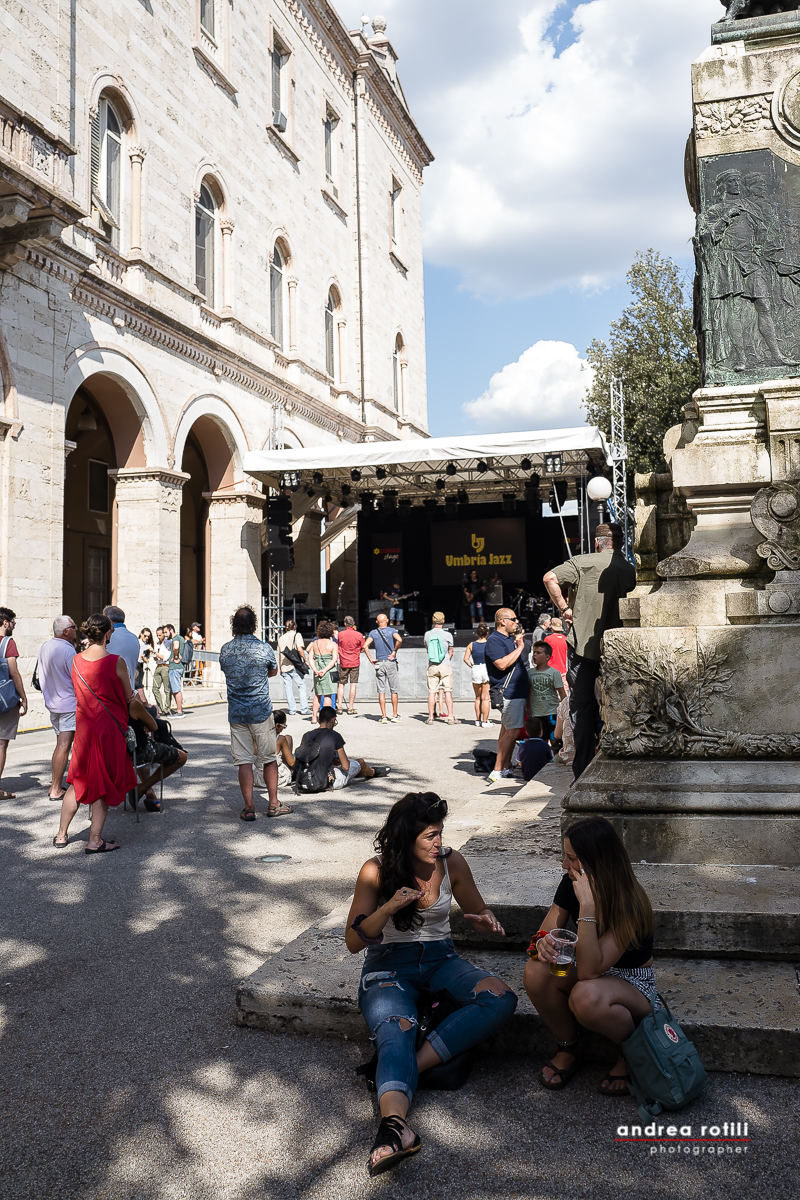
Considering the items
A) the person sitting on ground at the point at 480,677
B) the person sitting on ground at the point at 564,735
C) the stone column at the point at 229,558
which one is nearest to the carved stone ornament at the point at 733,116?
the person sitting on ground at the point at 564,735

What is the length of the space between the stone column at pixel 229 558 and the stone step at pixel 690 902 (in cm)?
1771

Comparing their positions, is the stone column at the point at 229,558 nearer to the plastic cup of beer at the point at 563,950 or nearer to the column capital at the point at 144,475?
the column capital at the point at 144,475

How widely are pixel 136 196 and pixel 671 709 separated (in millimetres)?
17268

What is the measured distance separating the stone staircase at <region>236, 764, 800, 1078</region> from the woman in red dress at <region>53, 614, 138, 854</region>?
2.95 m

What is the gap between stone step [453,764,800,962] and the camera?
3.34m

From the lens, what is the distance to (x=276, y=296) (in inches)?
968

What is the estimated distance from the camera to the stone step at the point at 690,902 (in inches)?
131

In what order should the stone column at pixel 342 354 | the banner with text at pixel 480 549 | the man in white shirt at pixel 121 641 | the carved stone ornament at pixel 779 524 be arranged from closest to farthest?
the carved stone ornament at pixel 779 524
the man in white shirt at pixel 121 641
the banner with text at pixel 480 549
the stone column at pixel 342 354

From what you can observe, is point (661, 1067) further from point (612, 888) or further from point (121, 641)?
point (121, 641)

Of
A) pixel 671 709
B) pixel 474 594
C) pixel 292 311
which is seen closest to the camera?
pixel 671 709

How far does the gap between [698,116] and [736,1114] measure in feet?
15.8

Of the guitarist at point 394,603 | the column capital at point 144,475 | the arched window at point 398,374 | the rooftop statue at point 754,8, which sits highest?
the arched window at point 398,374

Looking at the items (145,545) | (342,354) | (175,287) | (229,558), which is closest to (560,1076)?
(145,545)

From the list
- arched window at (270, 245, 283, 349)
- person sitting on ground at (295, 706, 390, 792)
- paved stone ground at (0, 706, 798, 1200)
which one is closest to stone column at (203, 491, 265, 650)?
arched window at (270, 245, 283, 349)
